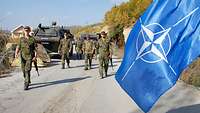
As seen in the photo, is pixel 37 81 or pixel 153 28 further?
pixel 37 81

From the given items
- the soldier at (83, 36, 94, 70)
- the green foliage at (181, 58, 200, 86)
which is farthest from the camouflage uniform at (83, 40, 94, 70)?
the green foliage at (181, 58, 200, 86)

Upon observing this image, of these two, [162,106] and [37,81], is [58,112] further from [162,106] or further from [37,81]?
[37,81]

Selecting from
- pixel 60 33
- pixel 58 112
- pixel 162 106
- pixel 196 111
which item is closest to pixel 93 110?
pixel 58 112

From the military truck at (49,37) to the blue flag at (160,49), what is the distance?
2116 centimetres

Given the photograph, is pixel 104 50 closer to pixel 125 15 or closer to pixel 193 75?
pixel 193 75

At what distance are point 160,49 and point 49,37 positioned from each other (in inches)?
863

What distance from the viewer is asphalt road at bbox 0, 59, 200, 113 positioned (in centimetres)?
1049

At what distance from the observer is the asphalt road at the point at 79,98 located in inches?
413

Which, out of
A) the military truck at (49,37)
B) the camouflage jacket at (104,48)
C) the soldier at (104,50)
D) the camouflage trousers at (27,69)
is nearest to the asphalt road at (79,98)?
the camouflage trousers at (27,69)

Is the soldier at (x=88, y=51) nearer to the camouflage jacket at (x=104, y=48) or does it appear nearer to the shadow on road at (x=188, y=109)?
the camouflage jacket at (x=104, y=48)

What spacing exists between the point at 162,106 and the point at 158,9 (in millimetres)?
4225

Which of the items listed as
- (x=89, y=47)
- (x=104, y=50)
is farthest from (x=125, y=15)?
(x=104, y=50)

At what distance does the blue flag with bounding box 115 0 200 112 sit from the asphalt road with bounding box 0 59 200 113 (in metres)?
3.18

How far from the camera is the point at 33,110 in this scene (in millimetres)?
10453
